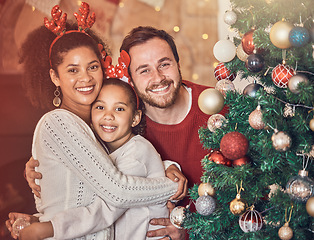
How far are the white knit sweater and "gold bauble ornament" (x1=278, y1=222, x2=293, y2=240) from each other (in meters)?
0.62

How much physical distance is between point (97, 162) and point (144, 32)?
32.0 inches

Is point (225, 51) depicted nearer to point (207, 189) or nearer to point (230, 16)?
point (230, 16)

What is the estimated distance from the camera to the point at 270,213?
1.39 meters

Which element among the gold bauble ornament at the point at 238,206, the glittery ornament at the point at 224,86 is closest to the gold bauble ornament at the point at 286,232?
the gold bauble ornament at the point at 238,206

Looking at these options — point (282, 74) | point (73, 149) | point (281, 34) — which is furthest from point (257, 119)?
point (73, 149)

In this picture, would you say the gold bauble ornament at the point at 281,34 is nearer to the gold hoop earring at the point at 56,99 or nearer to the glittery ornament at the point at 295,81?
the glittery ornament at the point at 295,81

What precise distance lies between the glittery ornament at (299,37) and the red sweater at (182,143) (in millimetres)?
923

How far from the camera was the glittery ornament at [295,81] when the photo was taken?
1234 millimetres

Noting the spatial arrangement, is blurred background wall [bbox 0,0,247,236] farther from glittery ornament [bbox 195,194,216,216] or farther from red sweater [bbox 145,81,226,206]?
glittery ornament [bbox 195,194,216,216]

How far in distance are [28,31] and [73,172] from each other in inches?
29.1

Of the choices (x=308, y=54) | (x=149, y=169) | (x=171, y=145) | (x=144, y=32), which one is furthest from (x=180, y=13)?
(x=308, y=54)

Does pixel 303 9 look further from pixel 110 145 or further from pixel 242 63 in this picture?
pixel 110 145

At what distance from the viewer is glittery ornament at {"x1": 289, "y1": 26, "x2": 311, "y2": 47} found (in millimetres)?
1226

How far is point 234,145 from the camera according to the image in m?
1.36
